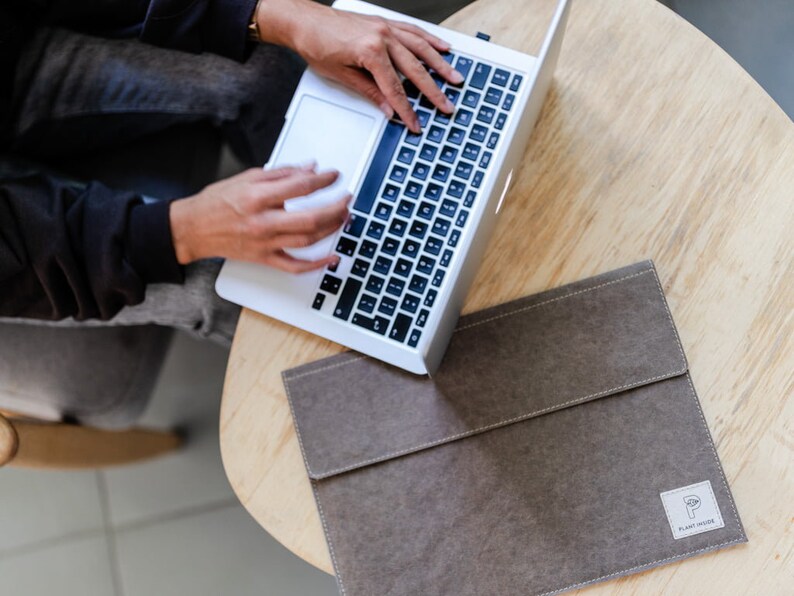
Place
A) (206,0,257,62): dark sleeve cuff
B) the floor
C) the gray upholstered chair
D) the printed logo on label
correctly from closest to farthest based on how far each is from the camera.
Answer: the printed logo on label, (206,0,257,62): dark sleeve cuff, the gray upholstered chair, the floor

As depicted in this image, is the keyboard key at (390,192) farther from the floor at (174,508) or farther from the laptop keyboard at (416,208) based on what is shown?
the floor at (174,508)

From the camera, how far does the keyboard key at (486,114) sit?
2.56ft

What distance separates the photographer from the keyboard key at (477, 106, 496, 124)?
78cm

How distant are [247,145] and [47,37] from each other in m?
0.28

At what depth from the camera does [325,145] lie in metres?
0.82

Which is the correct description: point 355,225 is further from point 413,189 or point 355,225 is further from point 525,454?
point 525,454

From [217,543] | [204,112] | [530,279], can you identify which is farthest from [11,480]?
[530,279]

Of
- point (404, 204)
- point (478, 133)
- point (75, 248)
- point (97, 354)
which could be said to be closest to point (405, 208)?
point (404, 204)

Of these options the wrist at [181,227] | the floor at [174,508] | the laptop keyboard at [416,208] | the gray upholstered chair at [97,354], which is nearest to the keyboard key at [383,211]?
the laptop keyboard at [416,208]

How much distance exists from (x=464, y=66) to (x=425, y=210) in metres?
0.16

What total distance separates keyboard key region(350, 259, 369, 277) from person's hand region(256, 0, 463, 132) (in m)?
0.15

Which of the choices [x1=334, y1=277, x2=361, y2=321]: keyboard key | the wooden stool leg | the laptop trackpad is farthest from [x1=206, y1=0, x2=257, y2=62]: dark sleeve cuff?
the wooden stool leg

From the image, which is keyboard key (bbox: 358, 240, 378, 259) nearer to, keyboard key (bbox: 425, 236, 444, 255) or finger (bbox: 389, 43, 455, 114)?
keyboard key (bbox: 425, 236, 444, 255)

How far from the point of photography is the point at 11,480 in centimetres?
149
